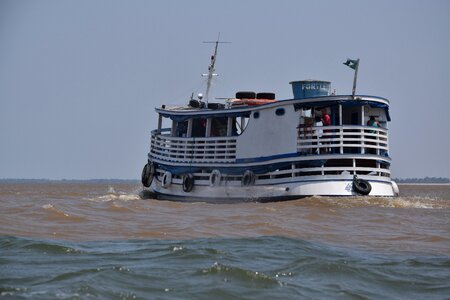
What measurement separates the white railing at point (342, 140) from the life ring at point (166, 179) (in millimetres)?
5585

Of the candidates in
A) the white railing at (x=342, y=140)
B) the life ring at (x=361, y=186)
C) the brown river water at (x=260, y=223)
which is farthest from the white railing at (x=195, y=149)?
the life ring at (x=361, y=186)

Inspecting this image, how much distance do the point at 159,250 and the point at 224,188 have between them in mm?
13378

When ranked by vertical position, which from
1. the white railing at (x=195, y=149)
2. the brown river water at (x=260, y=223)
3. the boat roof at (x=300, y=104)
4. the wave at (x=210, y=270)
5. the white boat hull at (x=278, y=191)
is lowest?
the wave at (x=210, y=270)

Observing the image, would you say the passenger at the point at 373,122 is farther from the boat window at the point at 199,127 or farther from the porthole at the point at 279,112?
the boat window at the point at 199,127

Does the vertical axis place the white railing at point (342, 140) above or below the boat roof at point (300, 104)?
below

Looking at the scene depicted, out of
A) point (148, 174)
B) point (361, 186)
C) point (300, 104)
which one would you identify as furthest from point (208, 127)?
point (361, 186)

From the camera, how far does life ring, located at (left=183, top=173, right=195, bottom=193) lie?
1030 inches

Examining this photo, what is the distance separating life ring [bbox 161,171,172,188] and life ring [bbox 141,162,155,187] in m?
1.24

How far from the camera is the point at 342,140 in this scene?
2272cm

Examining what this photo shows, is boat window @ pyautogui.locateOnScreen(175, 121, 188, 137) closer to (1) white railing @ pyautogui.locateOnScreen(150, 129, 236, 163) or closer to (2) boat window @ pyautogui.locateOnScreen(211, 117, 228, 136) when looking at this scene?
(1) white railing @ pyautogui.locateOnScreen(150, 129, 236, 163)

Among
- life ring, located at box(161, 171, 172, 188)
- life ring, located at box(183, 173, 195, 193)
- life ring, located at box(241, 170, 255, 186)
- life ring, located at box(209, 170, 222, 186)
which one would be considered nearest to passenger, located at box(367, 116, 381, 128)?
life ring, located at box(241, 170, 255, 186)

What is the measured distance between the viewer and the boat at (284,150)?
74.9 feet

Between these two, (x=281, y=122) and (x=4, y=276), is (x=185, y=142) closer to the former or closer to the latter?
(x=281, y=122)

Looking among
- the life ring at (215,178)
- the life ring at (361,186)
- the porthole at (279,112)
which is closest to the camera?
the life ring at (361,186)
